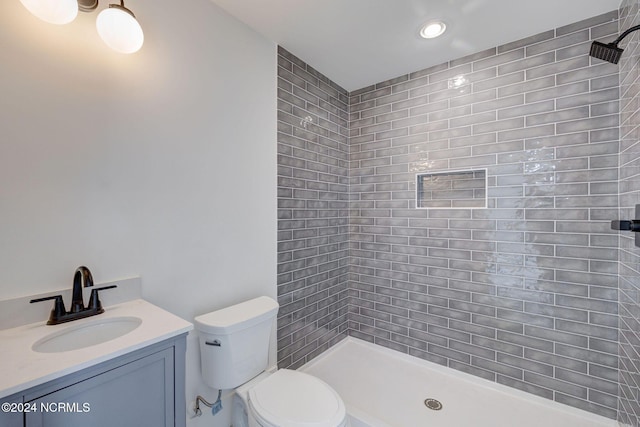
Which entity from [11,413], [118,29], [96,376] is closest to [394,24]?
[118,29]

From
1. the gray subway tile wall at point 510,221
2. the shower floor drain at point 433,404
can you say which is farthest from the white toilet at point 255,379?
the gray subway tile wall at point 510,221

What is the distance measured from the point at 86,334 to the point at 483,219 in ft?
7.81

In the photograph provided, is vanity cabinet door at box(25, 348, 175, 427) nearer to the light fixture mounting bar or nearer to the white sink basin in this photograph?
the white sink basin

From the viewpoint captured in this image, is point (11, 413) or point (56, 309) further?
point (56, 309)

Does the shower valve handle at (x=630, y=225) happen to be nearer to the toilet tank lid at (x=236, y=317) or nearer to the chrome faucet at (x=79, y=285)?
the toilet tank lid at (x=236, y=317)

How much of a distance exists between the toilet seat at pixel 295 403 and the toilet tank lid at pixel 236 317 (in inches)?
13.0

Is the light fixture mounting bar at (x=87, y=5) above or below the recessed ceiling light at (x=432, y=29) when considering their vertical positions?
below

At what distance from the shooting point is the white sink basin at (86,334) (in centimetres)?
96

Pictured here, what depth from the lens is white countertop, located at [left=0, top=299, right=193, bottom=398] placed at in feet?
2.29

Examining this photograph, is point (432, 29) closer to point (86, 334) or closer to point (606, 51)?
point (606, 51)

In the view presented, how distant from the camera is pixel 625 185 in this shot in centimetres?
153

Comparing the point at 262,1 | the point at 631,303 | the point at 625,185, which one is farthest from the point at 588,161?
the point at 262,1

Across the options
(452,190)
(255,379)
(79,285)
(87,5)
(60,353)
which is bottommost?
(255,379)

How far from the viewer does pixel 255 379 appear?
1.57 m
